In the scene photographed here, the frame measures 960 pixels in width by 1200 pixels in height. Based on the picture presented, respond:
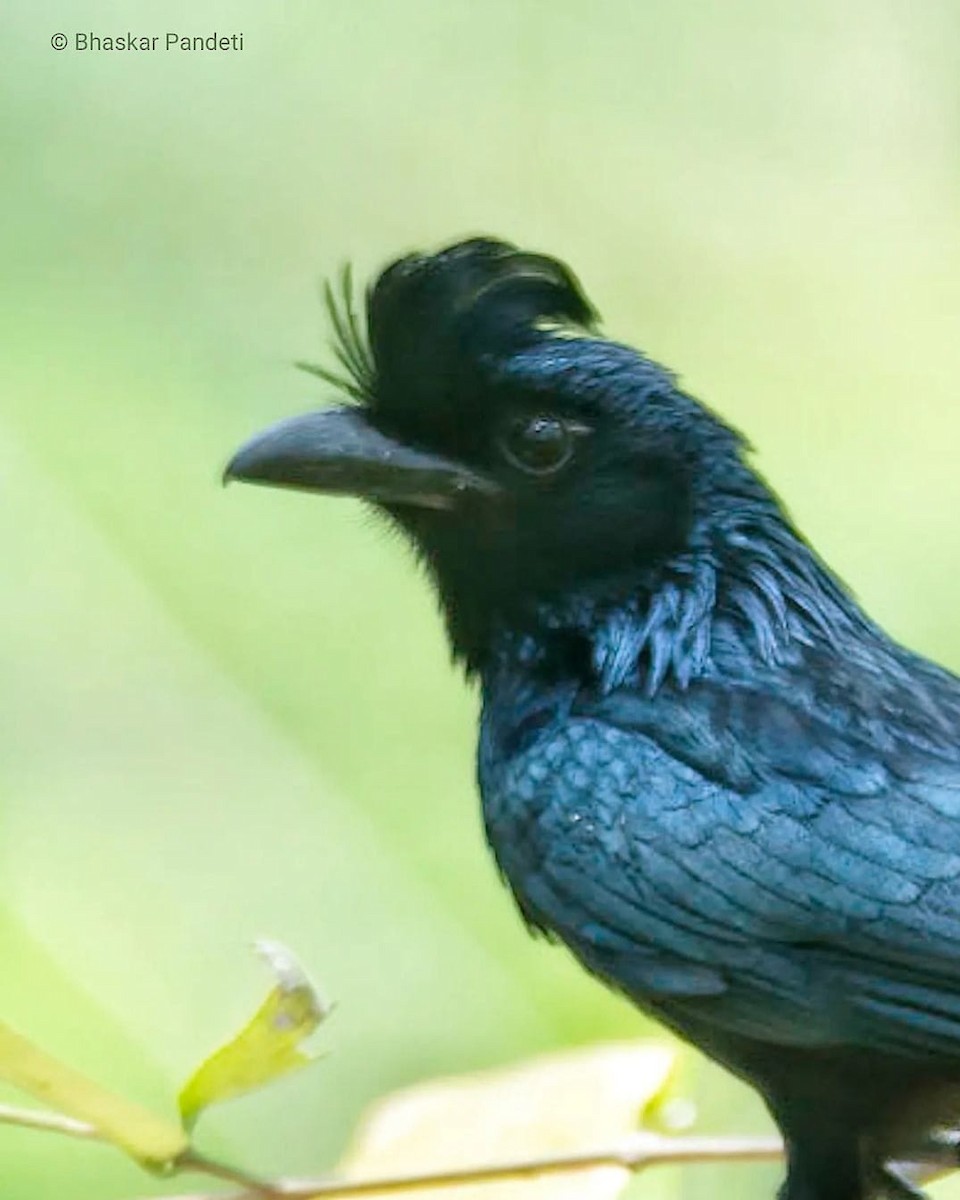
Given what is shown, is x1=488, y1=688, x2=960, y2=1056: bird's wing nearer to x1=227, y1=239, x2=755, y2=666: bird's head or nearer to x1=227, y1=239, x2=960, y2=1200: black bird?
x1=227, y1=239, x2=960, y2=1200: black bird

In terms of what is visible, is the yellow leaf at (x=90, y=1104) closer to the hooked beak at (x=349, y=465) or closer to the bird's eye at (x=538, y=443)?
the hooked beak at (x=349, y=465)

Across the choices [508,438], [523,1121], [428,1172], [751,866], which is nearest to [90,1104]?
[428,1172]

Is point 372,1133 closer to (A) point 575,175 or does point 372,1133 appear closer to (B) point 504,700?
(B) point 504,700

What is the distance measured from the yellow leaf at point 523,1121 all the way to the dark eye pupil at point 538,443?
0.62 m

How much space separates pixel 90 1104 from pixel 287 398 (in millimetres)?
1495

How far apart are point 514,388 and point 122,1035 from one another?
4.72 ft

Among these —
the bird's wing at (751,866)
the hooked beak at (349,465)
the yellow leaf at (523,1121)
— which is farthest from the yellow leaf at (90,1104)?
the hooked beak at (349,465)

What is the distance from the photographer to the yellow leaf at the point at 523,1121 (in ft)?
6.85

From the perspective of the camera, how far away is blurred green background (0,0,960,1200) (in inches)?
129

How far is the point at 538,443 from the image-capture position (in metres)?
2.33

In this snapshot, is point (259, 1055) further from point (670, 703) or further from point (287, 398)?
point (287, 398)

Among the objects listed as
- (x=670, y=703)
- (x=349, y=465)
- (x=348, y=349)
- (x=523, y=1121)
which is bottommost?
(x=523, y=1121)

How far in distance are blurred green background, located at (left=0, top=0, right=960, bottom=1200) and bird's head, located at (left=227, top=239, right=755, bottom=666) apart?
0.84m

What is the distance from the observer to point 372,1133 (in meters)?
2.21
